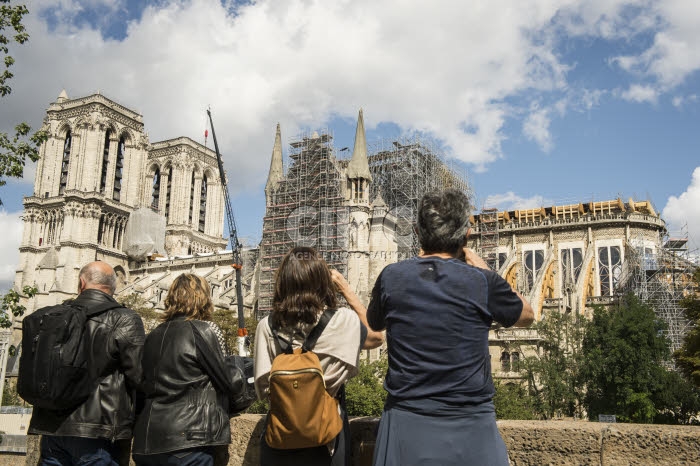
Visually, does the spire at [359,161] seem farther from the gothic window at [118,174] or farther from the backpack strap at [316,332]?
the backpack strap at [316,332]

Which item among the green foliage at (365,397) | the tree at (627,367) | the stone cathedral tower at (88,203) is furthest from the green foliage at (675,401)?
the stone cathedral tower at (88,203)

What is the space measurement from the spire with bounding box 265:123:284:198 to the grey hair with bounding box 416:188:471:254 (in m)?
45.6

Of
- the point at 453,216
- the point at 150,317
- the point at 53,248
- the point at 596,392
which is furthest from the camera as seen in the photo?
the point at 53,248

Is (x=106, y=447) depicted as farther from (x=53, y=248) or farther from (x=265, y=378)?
(x=53, y=248)

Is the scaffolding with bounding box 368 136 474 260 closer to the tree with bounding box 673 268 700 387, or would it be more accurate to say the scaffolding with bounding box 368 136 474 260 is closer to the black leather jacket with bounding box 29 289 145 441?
the tree with bounding box 673 268 700 387

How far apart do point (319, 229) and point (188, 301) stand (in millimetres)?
40541

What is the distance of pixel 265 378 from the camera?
3.47 meters

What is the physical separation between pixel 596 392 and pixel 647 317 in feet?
14.6

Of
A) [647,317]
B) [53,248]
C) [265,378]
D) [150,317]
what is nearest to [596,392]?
[647,317]

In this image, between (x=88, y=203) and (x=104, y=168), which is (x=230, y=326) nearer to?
(x=88, y=203)

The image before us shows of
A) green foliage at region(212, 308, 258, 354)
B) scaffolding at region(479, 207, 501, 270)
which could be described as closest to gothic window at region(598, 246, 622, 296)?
scaffolding at region(479, 207, 501, 270)

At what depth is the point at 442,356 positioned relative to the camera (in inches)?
116

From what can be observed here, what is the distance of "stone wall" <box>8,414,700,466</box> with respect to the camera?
3691mm

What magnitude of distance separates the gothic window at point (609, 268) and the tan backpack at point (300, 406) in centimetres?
4382
